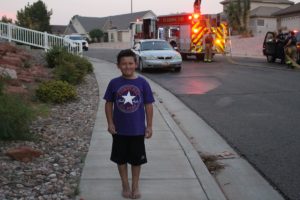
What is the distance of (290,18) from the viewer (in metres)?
49.2

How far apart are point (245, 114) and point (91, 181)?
5753mm

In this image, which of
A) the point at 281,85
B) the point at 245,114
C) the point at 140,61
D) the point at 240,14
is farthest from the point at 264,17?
the point at 245,114

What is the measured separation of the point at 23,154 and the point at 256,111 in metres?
6.07

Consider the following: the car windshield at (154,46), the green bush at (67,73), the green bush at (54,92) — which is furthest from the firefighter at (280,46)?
the green bush at (54,92)

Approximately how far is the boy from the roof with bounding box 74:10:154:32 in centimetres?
8052

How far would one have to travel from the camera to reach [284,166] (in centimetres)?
691

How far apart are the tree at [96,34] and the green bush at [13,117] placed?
82.0 meters

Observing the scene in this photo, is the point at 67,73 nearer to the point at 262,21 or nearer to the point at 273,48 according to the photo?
the point at 273,48

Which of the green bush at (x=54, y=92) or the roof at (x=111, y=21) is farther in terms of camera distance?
the roof at (x=111, y=21)

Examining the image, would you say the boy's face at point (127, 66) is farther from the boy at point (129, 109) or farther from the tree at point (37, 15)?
the tree at point (37, 15)

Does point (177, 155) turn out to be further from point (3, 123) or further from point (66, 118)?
point (66, 118)

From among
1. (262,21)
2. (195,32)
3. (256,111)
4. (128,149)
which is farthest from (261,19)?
(128,149)

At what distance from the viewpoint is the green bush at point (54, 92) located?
37.1ft

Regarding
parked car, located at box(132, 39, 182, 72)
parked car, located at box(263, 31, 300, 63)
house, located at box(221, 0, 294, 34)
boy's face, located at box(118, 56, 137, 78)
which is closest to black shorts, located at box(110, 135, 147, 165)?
boy's face, located at box(118, 56, 137, 78)
